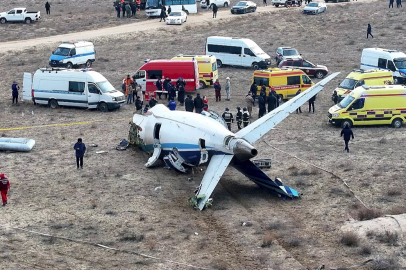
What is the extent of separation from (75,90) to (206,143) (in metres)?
16.6

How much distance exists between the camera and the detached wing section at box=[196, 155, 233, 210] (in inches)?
950

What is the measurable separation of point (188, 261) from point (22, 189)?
31.1ft

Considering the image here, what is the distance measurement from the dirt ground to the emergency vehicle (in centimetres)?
217

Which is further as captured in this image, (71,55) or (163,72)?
(71,55)

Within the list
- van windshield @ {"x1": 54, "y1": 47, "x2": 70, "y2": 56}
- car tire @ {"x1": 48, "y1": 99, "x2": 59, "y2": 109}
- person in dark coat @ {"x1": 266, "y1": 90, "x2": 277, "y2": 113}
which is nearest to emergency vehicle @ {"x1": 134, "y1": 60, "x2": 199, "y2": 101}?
car tire @ {"x1": 48, "y1": 99, "x2": 59, "y2": 109}

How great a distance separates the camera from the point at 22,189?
26.8m

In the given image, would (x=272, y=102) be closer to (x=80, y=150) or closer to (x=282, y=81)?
(x=282, y=81)

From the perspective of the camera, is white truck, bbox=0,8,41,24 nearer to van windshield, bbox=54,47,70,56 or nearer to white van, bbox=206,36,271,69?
van windshield, bbox=54,47,70,56

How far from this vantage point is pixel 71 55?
51500 millimetres

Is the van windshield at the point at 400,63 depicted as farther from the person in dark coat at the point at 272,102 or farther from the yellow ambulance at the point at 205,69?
the person in dark coat at the point at 272,102

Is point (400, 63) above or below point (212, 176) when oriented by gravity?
below

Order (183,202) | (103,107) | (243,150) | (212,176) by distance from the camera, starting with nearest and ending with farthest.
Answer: (212,176)
(243,150)
(183,202)
(103,107)

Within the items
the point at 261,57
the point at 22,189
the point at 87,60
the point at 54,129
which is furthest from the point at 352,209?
the point at 87,60

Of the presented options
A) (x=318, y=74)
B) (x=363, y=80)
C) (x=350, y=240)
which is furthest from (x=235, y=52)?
(x=350, y=240)
